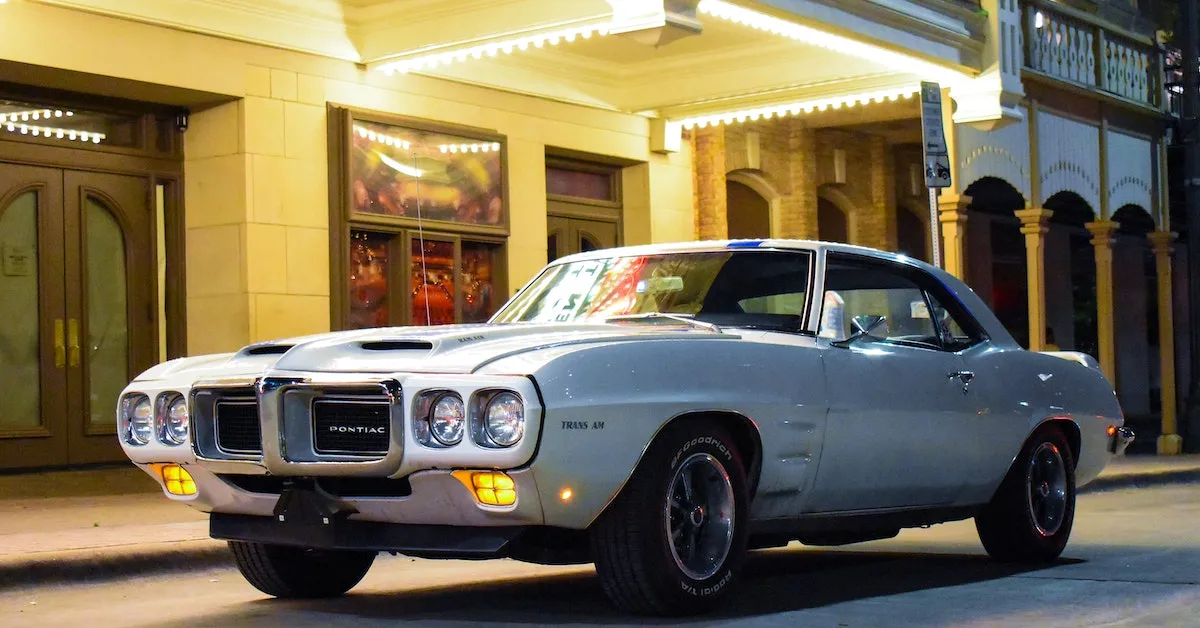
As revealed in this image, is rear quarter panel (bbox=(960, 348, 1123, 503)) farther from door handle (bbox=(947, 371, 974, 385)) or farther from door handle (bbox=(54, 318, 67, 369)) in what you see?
door handle (bbox=(54, 318, 67, 369))

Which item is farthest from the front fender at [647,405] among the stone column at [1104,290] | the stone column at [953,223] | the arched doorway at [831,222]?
the arched doorway at [831,222]

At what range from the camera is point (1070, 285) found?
28.4 metres

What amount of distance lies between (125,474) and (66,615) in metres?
6.44

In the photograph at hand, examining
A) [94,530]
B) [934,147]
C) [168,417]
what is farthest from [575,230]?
[168,417]

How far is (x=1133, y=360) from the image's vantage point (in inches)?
1201

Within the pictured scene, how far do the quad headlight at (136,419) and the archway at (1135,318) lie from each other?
25037 millimetres

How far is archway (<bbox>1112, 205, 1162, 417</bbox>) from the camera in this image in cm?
2995

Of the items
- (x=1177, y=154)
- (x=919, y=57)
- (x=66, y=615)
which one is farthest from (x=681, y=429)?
(x=1177, y=154)

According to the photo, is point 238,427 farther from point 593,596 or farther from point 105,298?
point 105,298

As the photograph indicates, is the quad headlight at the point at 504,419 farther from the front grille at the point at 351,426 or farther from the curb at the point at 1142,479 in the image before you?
the curb at the point at 1142,479

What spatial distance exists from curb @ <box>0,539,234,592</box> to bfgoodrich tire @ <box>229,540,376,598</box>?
1.52 metres

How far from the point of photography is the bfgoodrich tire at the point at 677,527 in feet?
19.7

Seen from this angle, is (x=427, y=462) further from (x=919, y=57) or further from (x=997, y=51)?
(x=997, y=51)

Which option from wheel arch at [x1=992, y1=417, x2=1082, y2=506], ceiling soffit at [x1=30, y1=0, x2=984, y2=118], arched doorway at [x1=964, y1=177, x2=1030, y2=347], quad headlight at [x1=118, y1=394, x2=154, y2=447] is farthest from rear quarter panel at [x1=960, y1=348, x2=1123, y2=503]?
arched doorway at [x1=964, y1=177, x2=1030, y2=347]
